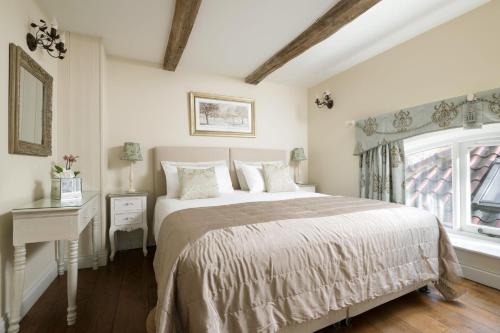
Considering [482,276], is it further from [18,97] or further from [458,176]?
[18,97]

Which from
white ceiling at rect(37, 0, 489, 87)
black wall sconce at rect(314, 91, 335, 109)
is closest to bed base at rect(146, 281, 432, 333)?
white ceiling at rect(37, 0, 489, 87)

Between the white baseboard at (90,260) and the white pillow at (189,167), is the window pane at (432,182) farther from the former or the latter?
the white baseboard at (90,260)

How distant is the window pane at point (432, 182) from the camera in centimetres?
250

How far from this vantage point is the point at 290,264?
3.76ft

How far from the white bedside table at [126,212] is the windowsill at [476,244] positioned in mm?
3192

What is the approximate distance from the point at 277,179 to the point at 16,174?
7.80 feet

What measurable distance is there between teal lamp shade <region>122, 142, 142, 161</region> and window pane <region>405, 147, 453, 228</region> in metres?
3.24

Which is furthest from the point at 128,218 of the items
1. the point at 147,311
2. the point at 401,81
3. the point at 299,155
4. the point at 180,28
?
the point at 401,81

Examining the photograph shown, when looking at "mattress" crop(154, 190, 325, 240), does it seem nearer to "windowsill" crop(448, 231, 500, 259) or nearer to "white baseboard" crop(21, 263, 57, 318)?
"white baseboard" crop(21, 263, 57, 318)

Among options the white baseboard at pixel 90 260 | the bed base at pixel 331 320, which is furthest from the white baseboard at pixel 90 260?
the bed base at pixel 331 320

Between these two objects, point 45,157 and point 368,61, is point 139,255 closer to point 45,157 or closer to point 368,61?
point 45,157

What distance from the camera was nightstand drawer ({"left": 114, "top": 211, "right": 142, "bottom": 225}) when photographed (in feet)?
8.04

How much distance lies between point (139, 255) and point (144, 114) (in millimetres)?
1743

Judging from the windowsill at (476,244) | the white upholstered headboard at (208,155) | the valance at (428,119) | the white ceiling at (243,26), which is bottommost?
the windowsill at (476,244)
